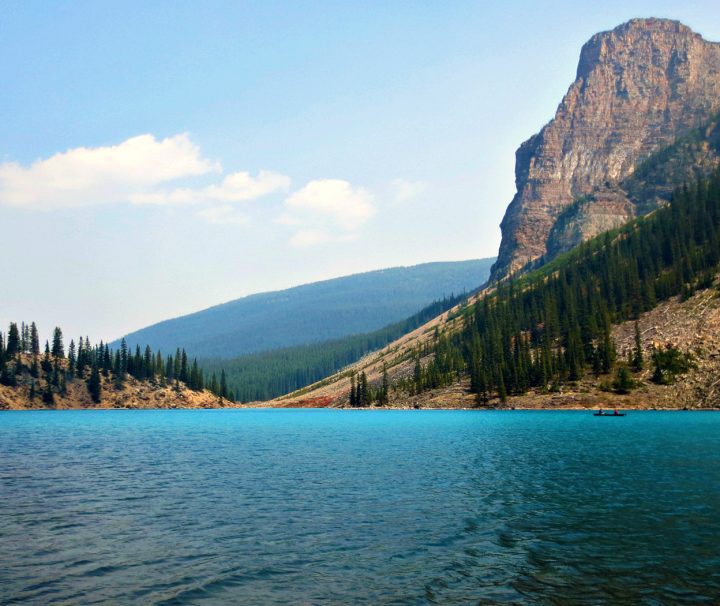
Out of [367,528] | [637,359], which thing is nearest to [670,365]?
[637,359]

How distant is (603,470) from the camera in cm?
5947

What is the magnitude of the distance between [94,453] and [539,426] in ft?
263

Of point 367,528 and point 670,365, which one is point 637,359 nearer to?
point 670,365

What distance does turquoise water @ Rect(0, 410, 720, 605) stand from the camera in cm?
2653

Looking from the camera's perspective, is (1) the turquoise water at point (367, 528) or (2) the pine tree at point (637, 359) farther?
(2) the pine tree at point (637, 359)

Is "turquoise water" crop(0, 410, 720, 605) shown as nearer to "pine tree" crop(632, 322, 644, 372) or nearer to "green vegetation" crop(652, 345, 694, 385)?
"green vegetation" crop(652, 345, 694, 385)

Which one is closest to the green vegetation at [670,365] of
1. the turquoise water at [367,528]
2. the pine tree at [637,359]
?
the pine tree at [637,359]

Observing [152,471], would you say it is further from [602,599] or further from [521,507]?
[602,599]

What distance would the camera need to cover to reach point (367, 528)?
3719 cm

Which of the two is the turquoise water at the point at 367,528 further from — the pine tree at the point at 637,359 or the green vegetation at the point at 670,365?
the pine tree at the point at 637,359

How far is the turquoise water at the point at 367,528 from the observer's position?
26.5 meters

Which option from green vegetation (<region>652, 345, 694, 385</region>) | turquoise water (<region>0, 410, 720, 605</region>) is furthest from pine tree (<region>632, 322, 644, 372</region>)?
turquoise water (<region>0, 410, 720, 605</region>)

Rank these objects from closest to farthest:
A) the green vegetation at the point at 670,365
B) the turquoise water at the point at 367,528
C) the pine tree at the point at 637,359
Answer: the turquoise water at the point at 367,528 < the green vegetation at the point at 670,365 < the pine tree at the point at 637,359

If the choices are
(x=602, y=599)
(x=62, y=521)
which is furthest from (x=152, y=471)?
(x=602, y=599)
